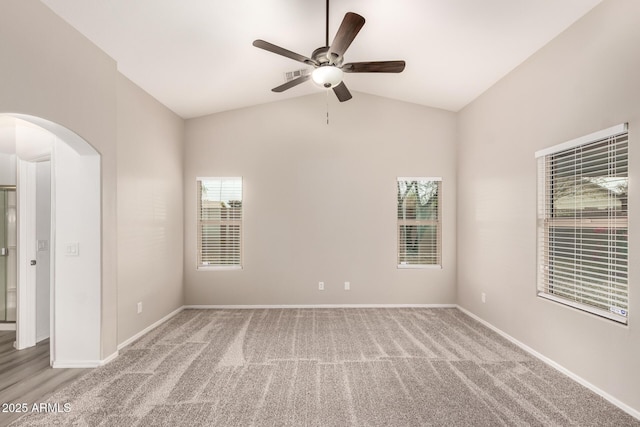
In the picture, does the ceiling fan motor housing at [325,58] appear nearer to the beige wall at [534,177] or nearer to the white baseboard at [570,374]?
the beige wall at [534,177]

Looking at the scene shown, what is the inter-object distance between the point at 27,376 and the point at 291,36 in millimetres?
4202

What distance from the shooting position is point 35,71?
2367 millimetres

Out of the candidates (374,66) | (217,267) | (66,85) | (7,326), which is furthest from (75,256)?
(374,66)

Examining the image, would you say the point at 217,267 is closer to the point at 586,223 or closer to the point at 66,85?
the point at 66,85

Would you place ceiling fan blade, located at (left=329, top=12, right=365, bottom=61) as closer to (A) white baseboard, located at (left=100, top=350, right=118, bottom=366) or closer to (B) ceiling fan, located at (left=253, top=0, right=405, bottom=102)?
(B) ceiling fan, located at (left=253, top=0, right=405, bottom=102)

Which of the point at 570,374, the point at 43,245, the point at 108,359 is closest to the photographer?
the point at 570,374

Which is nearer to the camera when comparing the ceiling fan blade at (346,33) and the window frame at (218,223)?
the ceiling fan blade at (346,33)

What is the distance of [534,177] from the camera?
133 inches

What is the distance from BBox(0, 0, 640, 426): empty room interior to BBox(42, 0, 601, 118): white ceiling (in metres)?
0.03

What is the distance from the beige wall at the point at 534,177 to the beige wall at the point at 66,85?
4.46m

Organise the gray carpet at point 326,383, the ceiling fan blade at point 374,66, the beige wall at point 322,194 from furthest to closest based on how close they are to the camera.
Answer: the beige wall at point 322,194
the ceiling fan blade at point 374,66
the gray carpet at point 326,383

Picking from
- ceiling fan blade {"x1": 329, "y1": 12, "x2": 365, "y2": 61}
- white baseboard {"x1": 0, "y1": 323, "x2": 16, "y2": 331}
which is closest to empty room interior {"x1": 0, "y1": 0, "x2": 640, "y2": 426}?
ceiling fan blade {"x1": 329, "y1": 12, "x2": 365, "y2": 61}

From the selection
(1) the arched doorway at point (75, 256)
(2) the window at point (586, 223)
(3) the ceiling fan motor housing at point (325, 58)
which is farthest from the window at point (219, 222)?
(2) the window at point (586, 223)

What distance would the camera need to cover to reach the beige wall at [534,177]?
235 cm
